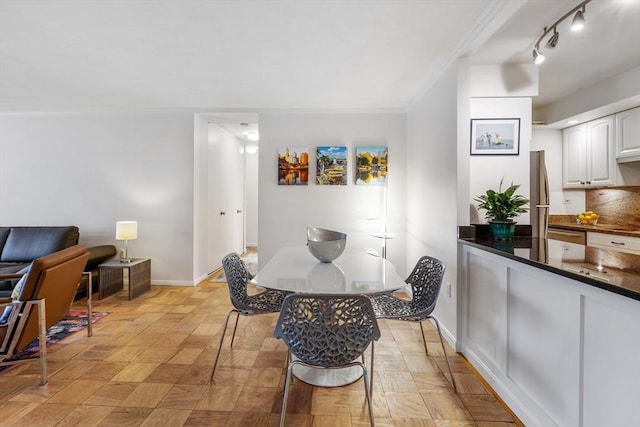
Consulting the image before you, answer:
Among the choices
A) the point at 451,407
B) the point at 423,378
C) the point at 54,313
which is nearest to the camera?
the point at 451,407

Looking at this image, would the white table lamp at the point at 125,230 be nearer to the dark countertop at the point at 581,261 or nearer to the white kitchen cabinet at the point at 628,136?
the dark countertop at the point at 581,261

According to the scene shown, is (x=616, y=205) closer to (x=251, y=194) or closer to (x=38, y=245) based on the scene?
(x=251, y=194)

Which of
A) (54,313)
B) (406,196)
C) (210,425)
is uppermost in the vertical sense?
(406,196)

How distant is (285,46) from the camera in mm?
2389

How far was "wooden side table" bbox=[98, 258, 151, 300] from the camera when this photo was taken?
3590mm

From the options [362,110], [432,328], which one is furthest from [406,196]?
[432,328]

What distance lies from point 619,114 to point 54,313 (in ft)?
18.7

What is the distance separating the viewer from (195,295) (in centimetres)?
381

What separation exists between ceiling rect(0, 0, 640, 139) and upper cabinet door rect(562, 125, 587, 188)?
0.53 meters

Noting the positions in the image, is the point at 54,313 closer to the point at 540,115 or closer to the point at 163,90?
the point at 163,90

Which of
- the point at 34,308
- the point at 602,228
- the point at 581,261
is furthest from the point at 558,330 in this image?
the point at 34,308

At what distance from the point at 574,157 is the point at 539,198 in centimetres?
169

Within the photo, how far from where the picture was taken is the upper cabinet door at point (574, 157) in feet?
11.9

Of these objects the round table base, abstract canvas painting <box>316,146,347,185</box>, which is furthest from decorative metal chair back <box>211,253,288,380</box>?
abstract canvas painting <box>316,146,347,185</box>
